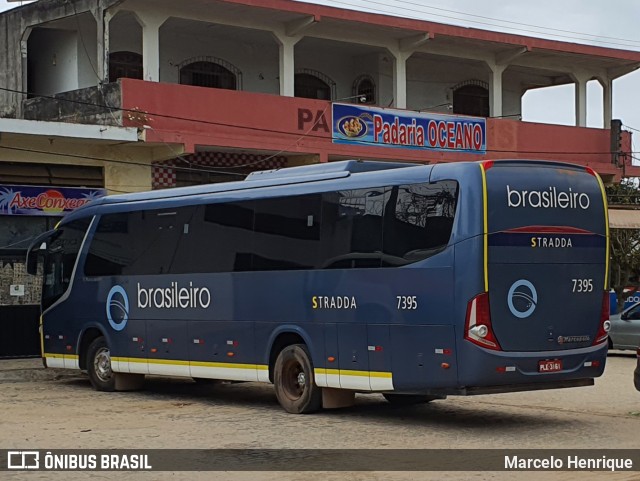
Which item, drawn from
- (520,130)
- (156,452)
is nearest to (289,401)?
(156,452)

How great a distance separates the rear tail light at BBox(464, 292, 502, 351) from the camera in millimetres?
13273

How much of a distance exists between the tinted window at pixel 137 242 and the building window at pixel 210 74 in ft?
33.8

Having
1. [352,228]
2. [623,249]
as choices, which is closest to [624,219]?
[623,249]

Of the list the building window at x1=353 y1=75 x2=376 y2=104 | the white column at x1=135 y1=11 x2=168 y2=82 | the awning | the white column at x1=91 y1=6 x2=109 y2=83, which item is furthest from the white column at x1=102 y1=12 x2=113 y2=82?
the awning

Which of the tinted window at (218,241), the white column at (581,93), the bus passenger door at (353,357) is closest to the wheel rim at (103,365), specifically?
the tinted window at (218,241)

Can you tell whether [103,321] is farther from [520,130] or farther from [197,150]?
[520,130]

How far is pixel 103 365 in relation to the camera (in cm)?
1928

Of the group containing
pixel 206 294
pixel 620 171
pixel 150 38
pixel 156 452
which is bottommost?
pixel 156 452

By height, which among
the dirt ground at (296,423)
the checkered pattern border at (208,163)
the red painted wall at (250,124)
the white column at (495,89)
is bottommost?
the dirt ground at (296,423)

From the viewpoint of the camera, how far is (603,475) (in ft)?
33.6

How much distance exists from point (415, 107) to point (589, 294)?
19.5 m

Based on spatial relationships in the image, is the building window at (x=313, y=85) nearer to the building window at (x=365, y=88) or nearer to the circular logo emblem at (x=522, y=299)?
the building window at (x=365, y=88)

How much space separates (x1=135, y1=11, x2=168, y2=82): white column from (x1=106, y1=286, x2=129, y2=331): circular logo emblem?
26.3 ft

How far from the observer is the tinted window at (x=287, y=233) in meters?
15.4
